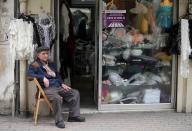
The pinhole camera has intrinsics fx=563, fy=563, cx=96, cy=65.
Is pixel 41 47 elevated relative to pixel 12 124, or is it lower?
elevated

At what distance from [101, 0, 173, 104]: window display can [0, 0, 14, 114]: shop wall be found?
1722mm

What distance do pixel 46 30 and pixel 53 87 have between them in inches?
40.1

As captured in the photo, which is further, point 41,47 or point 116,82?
point 116,82

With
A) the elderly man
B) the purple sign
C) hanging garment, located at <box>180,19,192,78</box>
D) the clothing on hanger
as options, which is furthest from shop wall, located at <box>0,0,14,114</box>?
hanging garment, located at <box>180,19,192,78</box>

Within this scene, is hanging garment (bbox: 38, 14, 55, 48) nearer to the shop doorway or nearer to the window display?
the window display

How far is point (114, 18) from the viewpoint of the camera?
10.4 m

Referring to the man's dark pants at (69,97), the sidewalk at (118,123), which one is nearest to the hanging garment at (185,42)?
the sidewalk at (118,123)

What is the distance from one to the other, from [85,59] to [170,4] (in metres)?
4.34

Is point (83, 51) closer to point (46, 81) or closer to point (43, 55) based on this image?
point (43, 55)

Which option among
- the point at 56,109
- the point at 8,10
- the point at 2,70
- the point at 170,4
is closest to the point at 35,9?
the point at 8,10

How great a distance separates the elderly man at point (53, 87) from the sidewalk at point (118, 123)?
190 millimetres

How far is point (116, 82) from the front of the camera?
10.7 meters

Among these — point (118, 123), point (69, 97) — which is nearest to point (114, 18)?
point (69, 97)

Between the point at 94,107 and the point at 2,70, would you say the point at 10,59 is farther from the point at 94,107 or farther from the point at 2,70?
the point at 94,107
